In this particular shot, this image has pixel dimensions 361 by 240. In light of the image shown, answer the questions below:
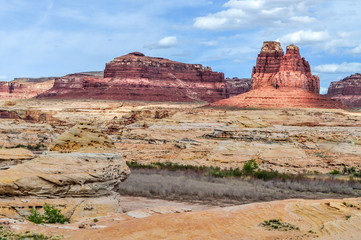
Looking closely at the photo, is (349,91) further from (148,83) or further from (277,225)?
(277,225)

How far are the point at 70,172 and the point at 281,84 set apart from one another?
8432 cm

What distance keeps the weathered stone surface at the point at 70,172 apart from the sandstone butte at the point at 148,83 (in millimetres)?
111479

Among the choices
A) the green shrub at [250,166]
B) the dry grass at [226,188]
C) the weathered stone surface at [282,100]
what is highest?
the weathered stone surface at [282,100]

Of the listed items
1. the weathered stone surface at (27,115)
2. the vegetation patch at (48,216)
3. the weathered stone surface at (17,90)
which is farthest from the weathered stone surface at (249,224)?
the weathered stone surface at (17,90)

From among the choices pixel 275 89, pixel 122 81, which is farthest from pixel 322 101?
pixel 122 81

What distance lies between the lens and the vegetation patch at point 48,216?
1080 cm

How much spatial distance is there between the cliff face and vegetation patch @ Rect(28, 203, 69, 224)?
8517 centimetres

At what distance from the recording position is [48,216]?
1103 centimetres

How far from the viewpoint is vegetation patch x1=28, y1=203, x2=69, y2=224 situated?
10797 millimetres

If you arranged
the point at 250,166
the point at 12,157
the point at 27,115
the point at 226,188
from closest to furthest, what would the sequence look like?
1. the point at 12,157
2. the point at 226,188
3. the point at 250,166
4. the point at 27,115

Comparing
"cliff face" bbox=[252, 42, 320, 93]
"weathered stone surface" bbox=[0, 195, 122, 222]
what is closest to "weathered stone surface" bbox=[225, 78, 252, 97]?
"cliff face" bbox=[252, 42, 320, 93]

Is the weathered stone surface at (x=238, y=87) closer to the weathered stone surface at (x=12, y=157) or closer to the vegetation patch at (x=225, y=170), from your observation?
the vegetation patch at (x=225, y=170)

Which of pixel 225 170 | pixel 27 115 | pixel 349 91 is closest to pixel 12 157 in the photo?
pixel 225 170

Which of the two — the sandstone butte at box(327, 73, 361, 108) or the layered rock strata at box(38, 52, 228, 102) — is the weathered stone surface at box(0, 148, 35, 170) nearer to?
the layered rock strata at box(38, 52, 228, 102)
